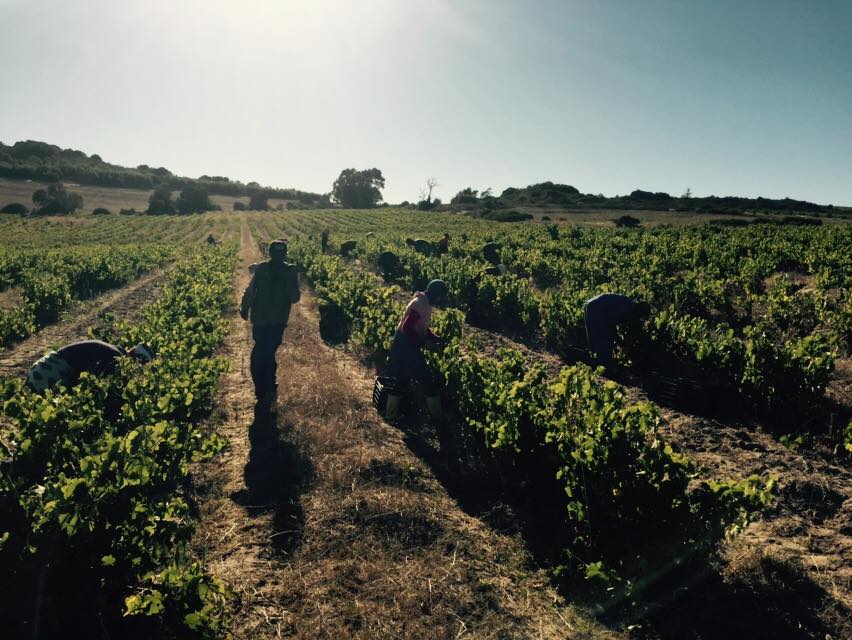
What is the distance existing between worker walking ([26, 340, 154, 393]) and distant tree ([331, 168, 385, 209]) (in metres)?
92.6

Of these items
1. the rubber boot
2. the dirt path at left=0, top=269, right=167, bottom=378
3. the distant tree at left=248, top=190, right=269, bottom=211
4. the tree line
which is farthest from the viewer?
the distant tree at left=248, top=190, right=269, bottom=211

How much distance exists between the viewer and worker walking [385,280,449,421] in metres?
7.08

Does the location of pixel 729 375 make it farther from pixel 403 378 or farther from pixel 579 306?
pixel 403 378

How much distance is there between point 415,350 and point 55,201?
258 feet

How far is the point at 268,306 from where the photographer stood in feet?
24.5

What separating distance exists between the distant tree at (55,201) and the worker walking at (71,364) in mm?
73865

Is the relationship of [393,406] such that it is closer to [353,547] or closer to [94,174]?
[353,547]

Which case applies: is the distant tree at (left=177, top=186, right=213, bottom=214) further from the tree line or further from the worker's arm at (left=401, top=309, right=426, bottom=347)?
the worker's arm at (left=401, top=309, right=426, bottom=347)

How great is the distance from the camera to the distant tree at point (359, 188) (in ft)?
318

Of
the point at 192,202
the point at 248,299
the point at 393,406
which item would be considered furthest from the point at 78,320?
the point at 192,202

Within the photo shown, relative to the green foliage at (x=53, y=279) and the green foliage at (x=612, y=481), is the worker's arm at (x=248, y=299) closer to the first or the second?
the green foliage at (x=612, y=481)

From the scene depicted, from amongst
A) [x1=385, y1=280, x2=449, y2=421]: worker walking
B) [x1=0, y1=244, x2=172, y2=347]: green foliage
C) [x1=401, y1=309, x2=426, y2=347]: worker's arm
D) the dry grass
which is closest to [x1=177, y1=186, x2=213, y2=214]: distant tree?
the dry grass

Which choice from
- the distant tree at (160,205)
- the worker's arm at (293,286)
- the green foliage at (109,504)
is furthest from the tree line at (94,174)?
the green foliage at (109,504)

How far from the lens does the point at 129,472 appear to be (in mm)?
3826
